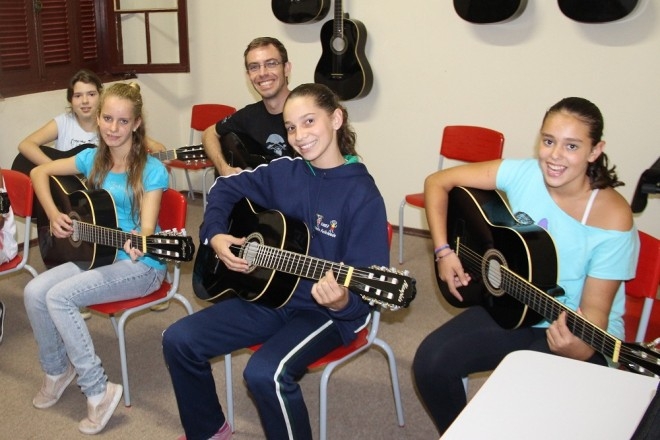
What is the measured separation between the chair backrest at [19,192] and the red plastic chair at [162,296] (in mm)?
599

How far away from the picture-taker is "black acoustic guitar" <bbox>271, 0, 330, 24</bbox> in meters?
4.44

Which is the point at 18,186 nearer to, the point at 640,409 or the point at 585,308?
the point at 585,308

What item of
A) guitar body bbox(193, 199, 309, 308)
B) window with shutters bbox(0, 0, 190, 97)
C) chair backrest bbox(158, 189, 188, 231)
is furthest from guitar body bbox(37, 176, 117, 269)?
window with shutters bbox(0, 0, 190, 97)

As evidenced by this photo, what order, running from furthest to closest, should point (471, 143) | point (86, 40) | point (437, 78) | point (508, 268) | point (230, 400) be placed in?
point (86, 40), point (437, 78), point (471, 143), point (230, 400), point (508, 268)

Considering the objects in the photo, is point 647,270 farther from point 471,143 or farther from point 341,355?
point 471,143

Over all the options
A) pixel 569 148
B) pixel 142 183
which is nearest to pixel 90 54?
pixel 142 183

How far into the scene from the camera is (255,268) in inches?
85.9

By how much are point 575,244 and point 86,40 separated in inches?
154

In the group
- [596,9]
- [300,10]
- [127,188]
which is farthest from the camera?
[300,10]

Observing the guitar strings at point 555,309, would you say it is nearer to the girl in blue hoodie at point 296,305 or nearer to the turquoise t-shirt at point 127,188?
the girl in blue hoodie at point 296,305

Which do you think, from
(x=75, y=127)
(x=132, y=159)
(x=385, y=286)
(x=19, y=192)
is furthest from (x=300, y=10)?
(x=385, y=286)

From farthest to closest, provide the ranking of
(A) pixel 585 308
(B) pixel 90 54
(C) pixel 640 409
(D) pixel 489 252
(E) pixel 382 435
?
1. (B) pixel 90 54
2. (E) pixel 382 435
3. (D) pixel 489 252
4. (A) pixel 585 308
5. (C) pixel 640 409

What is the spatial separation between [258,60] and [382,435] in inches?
67.2

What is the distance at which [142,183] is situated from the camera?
2582 millimetres
